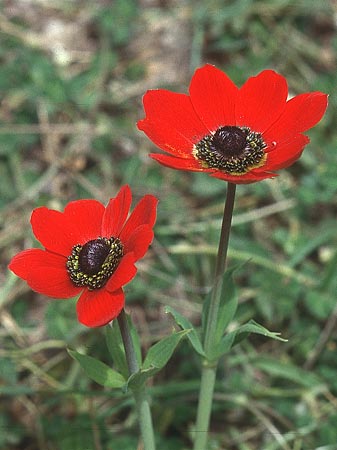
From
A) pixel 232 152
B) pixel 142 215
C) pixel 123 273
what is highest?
pixel 232 152

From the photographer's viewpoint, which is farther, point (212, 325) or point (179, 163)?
point (212, 325)

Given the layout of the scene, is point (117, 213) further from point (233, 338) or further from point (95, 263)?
point (233, 338)

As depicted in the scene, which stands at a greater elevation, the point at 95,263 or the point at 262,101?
the point at 262,101

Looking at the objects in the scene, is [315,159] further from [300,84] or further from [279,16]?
[279,16]

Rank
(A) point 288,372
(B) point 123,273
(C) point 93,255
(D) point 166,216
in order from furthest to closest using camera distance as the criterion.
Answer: (D) point 166,216 → (A) point 288,372 → (C) point 93,255 → (B) point 123,273

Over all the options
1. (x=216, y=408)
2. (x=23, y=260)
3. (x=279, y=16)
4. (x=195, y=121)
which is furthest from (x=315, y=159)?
(x=23, y=260)

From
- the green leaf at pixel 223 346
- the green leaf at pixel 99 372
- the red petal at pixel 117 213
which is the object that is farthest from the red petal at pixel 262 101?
the green leaf at pixel 99 372

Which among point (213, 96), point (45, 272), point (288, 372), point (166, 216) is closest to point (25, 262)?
point (45, 272)
